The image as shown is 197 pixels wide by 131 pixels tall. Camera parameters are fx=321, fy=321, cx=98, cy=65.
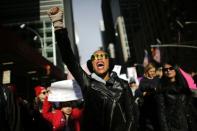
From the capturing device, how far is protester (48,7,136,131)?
336cm

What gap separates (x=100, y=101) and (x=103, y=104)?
48 millimetres

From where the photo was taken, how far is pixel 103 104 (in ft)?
11.6

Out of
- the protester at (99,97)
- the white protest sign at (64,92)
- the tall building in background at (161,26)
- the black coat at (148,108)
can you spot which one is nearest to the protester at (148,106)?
the black coat at (148,108)

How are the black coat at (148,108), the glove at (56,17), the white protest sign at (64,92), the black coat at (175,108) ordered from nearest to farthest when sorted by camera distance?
1. the glove at (56,17)
2. the white protest sign at (64,92)
3. the black coat at (175,108)
4. the black coat at (148,108)

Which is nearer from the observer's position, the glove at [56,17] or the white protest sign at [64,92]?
the glove at [56,17]

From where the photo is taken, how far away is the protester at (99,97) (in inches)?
132

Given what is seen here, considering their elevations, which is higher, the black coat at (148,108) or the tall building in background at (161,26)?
the tall building in background at (161,26)

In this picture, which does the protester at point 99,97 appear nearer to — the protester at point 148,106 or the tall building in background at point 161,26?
the protester at point 148,106

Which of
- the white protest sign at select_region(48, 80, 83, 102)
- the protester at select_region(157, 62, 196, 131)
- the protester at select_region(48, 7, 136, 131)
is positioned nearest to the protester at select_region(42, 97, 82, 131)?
the white protest sign at select_region(48, 80, 83, 102)

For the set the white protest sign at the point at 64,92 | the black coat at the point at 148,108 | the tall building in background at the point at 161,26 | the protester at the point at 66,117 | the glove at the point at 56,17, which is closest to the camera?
the glove at the point at 56,17

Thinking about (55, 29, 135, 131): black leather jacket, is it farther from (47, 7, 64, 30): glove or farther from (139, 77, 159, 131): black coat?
(139, 77, 159, 131): black coat

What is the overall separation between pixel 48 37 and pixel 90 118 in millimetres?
82226

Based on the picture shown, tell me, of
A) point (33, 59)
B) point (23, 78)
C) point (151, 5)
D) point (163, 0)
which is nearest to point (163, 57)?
point (163, 0)

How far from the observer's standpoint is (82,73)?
3545mm
